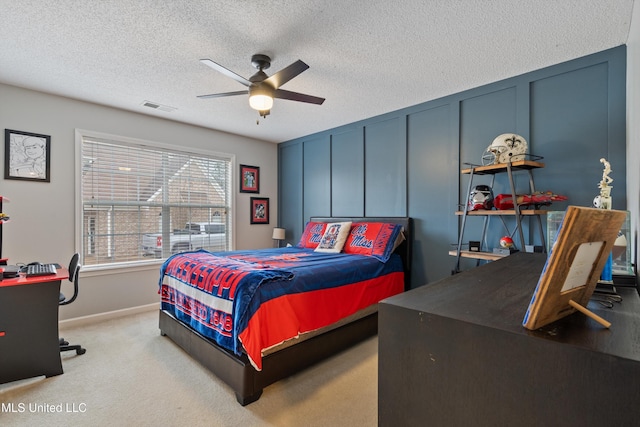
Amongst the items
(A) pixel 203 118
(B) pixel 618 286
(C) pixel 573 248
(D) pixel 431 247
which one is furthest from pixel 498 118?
(A) pixel 203 118

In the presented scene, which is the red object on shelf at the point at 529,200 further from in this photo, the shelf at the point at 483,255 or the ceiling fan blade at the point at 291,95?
the ceiling fan blade at the point at 291,95

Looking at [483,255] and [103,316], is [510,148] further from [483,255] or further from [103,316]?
[103,316]

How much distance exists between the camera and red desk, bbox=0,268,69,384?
2154mm

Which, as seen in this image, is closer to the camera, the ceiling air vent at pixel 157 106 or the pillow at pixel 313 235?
the ceiling air vent at pixel 157 106

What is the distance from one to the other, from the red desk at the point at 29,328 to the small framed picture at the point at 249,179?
2.91 m

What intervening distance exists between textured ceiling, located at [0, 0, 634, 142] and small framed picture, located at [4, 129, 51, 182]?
0.52 meters

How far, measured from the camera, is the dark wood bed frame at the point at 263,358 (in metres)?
2.00

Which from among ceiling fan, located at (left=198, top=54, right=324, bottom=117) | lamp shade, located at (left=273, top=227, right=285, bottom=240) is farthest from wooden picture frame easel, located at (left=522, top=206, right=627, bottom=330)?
lamp shade, located at (left=273, top=227, right=285, bottom=240)

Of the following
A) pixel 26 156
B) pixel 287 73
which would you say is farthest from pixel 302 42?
pixel 26 156

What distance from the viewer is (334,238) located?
150 inches

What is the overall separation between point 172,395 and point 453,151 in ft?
11.2

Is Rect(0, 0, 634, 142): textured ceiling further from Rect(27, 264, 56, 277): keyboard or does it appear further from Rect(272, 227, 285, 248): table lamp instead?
Rect(272, 227, 285, 248): table lamp

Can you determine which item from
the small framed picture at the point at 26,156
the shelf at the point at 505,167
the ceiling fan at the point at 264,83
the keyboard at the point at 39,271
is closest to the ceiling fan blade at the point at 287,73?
the ceiling fan at the point at 264,83

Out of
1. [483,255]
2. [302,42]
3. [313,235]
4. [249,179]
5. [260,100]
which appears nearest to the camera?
[302,42]
